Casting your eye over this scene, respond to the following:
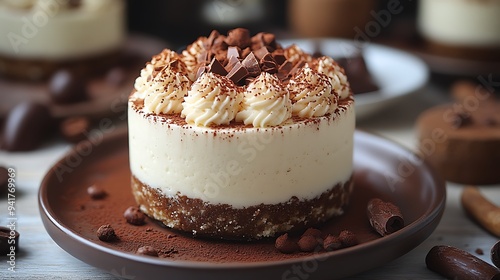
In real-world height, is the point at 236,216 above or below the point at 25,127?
above

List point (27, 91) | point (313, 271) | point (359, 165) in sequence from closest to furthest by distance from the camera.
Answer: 1. point (313, 271)
2. point (359, 165)
3. point (27, 91)

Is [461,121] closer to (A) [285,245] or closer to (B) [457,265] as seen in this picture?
(B) [457,265]

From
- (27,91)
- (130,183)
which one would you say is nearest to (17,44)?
(27,91)

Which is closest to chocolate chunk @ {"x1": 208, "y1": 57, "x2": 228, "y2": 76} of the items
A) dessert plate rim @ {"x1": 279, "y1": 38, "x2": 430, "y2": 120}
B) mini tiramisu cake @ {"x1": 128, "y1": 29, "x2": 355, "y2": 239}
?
mini tiramisu cake @ {"x1": 128, "y1": 29, "x2": 355, "y2": 239}

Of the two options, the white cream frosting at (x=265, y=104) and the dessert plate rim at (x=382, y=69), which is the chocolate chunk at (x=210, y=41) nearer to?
the white cream frosting at (x=265, y=104)

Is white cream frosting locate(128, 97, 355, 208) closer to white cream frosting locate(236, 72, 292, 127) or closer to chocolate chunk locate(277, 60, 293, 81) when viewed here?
white cream frosting locate(236, 72, 292, 127)

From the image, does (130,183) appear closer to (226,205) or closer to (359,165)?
(226,205)

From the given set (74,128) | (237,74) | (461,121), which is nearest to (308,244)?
(237,74)

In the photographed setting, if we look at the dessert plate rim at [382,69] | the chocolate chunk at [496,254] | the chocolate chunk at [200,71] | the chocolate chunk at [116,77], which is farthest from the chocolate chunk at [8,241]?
the dessert plate rim at [382,69]
